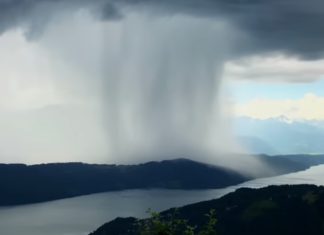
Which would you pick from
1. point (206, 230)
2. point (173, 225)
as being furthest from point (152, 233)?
point (206, 230)

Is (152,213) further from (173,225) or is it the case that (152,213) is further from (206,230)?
(206,230)

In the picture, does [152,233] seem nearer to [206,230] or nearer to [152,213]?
[152,213]
